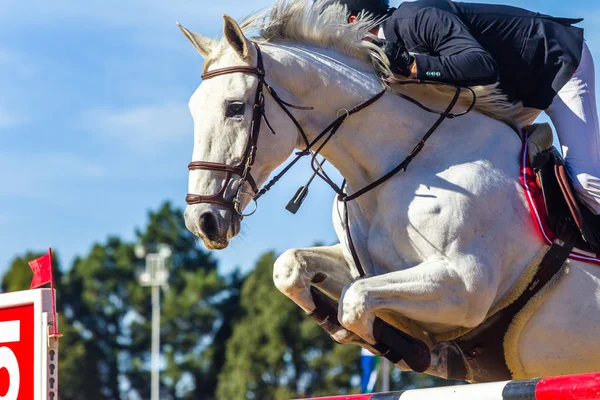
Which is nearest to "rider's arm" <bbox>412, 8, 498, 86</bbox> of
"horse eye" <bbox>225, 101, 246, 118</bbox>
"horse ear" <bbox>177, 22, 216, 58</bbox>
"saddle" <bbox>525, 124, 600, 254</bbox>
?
"saddle" <bbox>525, 124, 600, 254</bbox>


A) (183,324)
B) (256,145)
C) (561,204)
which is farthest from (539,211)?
(183,324)

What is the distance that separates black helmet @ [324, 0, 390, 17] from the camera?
5.15 m

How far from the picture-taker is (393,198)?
4684 millimetres

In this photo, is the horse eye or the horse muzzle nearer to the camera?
the horse muzzle

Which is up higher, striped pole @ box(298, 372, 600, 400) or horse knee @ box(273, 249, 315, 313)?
horse knee @ box(273, 249, 315, 313)

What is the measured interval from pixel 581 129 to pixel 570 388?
7.18 feet

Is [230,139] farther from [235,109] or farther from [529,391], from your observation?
[529,391]

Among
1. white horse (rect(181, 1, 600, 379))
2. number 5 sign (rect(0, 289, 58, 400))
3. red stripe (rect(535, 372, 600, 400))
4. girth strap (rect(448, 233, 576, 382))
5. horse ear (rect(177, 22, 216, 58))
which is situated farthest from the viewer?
horse ear (rect(177, 22, 216, 58))

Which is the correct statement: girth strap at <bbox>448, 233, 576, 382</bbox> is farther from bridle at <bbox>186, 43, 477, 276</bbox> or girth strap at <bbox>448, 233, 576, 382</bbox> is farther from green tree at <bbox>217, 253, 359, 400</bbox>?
green tree at <bbox>217, 253, 359, 400</bbox>

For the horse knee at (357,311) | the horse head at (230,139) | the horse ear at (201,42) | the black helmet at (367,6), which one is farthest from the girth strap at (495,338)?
the horse ear at (201,42)

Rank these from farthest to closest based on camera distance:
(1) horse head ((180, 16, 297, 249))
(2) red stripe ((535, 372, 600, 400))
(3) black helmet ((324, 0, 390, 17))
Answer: (3) black helmet ((324, 0, 390, 17)) → (1) horse head ((180, 16, 297, 249)) → (2) red stripe ((535, 372, 600, 400))

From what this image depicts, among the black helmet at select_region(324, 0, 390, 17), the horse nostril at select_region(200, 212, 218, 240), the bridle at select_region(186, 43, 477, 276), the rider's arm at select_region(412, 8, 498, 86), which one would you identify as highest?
the black helmet at select_region(324, 0, 390, 17)

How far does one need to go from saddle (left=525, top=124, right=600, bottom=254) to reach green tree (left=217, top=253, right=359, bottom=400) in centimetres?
4151

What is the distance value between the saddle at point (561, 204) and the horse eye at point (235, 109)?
1397 mm
